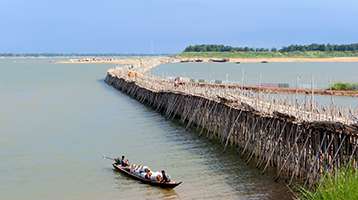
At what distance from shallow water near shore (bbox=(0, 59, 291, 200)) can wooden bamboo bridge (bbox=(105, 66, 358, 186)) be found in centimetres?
98

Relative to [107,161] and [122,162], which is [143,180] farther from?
[107,161]

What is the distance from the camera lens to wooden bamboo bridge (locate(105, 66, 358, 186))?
25.6m

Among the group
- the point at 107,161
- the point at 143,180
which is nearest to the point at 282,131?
the point at 143,180

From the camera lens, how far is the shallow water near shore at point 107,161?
2955 cm

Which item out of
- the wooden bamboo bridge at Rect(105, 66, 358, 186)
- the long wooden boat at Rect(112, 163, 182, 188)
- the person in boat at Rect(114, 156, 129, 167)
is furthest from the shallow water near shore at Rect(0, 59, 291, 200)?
the wooden bamboo bridge at Rect(105, 66, 358, 186)

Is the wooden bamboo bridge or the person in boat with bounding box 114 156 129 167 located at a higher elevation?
the wooden bamboo bridge

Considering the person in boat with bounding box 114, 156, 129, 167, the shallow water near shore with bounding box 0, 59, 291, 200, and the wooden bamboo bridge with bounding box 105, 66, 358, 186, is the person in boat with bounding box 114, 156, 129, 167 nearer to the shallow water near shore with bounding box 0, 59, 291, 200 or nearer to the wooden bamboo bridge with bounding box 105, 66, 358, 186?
the shallow water near shore with bounding box 0, 59, 291, 200

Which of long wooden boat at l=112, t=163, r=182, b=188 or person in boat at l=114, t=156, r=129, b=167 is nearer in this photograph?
long wooden boat at l=112, t=163, r=182, b=188

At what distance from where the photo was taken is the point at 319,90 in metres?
79.2

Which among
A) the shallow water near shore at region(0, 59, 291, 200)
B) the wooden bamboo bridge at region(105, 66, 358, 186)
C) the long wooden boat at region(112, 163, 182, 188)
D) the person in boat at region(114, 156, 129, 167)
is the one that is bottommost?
the shallow water near shore at region(0, 59, 291, 200)

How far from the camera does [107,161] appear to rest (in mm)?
37125

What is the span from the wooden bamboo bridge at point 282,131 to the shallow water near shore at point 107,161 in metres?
0.98

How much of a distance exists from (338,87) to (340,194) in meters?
65.0

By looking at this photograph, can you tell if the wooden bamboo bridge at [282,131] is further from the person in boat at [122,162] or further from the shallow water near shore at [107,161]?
the person in boat at [122,162]
